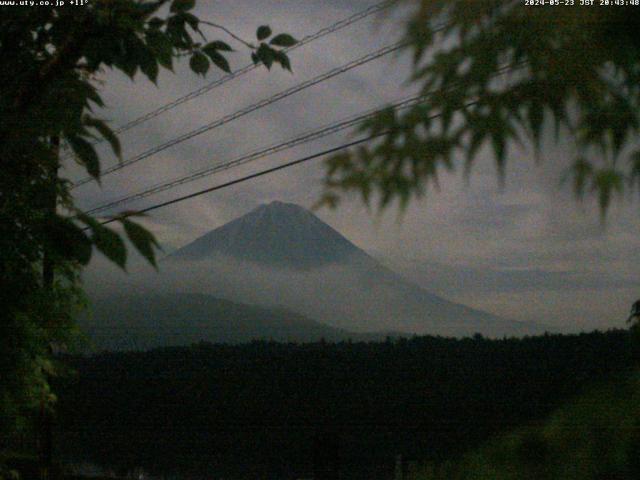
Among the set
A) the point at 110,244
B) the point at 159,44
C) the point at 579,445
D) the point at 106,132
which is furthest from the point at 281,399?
the point at 579,445

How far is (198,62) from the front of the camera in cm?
256

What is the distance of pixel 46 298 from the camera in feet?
17.1

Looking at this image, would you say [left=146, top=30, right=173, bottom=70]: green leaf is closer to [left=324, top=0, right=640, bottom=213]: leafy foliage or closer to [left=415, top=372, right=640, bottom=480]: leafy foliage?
[left=324, top=0, right=640, bottom=213]: leafy foliage

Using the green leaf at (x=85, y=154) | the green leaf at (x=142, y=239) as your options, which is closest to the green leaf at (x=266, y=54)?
the green leaf at (x=85, y=154)

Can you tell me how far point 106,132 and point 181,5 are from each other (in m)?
0.81

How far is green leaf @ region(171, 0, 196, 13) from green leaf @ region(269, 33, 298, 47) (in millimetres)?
332

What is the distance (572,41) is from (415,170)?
35cm

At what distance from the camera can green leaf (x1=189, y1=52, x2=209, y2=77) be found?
2557 mm

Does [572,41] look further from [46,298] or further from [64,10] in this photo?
[46,298]

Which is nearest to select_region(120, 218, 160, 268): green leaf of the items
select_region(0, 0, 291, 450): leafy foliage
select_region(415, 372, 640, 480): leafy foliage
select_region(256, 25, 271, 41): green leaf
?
select_region(0, 0, 291, 450): leafy foliage

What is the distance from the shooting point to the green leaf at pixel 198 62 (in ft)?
8.39

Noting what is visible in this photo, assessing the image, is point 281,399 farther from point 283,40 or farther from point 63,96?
point 63,96

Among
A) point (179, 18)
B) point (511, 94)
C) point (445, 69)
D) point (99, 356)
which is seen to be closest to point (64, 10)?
point (179, 18)

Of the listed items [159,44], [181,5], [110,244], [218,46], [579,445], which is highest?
[181,5]
